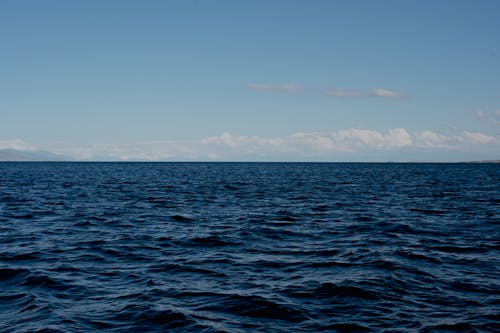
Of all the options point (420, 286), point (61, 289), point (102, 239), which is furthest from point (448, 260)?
point (102, 239)

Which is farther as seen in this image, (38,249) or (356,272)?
(38,249)

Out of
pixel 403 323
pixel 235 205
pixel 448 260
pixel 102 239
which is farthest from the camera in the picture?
pixel 235 205

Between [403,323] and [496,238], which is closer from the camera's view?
[403,323]

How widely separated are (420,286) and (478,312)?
2618 millimetres

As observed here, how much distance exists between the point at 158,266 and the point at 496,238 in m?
17.4

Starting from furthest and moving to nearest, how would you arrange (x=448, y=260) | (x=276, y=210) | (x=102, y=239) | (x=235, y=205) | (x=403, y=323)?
(x=235, y=205)
(x=276, y=210)
(x=102, y=239)
(x=448, y=260)
(x=403, y=323)

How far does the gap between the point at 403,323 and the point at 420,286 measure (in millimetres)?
3799

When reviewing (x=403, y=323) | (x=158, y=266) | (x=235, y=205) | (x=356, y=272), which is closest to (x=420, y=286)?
(x=356, y=272)

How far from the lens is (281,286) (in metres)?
14.9

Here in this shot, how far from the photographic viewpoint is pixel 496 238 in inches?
925

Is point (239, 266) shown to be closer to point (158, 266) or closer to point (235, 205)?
point (158, 266)

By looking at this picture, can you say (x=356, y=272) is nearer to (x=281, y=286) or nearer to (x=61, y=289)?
(x=281, y=286)

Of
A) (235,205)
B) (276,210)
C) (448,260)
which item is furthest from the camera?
(235,205)

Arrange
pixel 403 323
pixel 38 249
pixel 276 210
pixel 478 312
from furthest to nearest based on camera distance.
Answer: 1. pixel 276 210
2. pixel 38 249
3. pixel 478 312
4. pixel 403 323
